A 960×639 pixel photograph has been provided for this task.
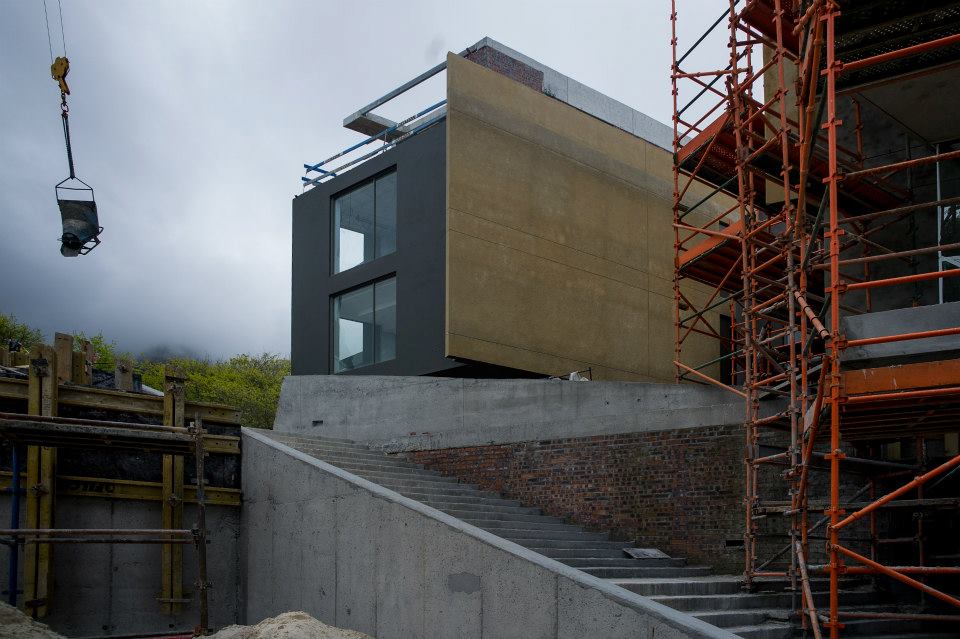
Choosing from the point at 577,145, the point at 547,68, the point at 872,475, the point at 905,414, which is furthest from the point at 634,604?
the point at 547,68

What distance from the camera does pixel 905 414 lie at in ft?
28.8

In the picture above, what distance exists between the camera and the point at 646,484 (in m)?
13.3

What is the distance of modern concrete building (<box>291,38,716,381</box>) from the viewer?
21250 mm

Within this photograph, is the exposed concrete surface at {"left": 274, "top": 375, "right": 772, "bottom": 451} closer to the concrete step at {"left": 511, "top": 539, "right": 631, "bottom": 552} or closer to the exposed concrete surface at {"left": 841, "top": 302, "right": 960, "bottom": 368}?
the concrete step at {"left": 511, "top": 539, "right": 631, "bottom": 552}

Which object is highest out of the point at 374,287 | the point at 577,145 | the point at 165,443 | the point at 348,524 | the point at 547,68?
the point at 547,68

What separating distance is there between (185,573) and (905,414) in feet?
31.2

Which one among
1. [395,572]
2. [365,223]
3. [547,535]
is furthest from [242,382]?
[395,572]

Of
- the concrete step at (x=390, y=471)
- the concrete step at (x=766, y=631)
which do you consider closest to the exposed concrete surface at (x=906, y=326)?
the concrete step at (x=766, y=631)

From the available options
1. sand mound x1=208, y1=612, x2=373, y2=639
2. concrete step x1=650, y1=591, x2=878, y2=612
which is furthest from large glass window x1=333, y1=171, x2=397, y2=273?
concrete step x1=650, y1=591, x2=878, y2=612

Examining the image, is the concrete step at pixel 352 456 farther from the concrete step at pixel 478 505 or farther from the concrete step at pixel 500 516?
the concrete step at pixel 500 516

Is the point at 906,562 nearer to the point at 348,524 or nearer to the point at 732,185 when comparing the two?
the point at 348,524

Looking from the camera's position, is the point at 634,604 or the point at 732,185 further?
the point at 732,185

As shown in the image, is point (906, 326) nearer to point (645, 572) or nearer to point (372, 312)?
point (645, 572)

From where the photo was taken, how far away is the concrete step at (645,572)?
11.1 meters
